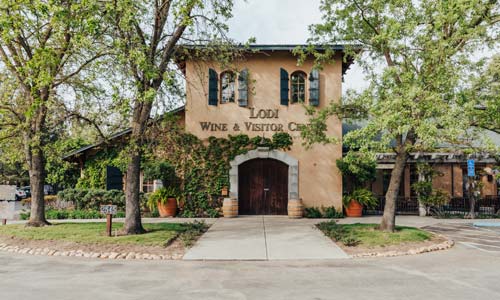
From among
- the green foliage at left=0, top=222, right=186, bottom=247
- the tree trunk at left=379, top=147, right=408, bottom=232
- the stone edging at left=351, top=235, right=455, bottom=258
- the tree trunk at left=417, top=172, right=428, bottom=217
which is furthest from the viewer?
the tree trunk at left=417, top=172, right=428, bottom=217

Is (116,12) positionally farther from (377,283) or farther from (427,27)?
(377,283)

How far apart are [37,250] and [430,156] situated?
597 inches

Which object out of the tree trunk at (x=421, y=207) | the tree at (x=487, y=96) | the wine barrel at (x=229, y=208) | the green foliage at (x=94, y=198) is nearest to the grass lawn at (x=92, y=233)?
the wine barrel at (x=229, y=208)

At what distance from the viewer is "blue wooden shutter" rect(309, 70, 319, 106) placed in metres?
15.6

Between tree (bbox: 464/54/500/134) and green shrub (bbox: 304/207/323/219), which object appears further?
green shrub (bbox: 304/207/323/219)

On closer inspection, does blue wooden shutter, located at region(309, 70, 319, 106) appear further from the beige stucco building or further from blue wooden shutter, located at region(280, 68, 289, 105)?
blue wooden shutter, located at region(280, 68, 289, 105)

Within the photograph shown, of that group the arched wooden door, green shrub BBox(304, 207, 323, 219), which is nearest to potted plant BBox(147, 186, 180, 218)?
the arched wooden door

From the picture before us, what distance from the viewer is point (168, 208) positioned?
15172 mm

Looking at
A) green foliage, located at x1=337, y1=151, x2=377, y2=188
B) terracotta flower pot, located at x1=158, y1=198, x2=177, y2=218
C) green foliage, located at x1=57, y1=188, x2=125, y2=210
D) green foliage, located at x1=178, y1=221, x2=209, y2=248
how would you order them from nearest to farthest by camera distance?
green foliage, located at x1=178, y1=221, x2=209, y2=248
green foliage, located at x1=337, y1=151, x2=377, y2=188
terracotta flower pot, located at x1=158, y1=198, x2=177, y2=218
green foliage, located at x1=57, y1=188, x2=125, y2=210

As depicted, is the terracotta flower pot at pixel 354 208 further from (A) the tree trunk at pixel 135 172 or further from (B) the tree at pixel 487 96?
(A) the tree trunk at pixel 135 172

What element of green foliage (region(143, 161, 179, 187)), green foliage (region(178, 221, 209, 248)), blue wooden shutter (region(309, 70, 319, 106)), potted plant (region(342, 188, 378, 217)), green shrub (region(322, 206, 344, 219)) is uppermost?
blue wooden shutter (region(309, 70, 319, 106))

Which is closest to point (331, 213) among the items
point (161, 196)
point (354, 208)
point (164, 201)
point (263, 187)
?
point (354, 208)

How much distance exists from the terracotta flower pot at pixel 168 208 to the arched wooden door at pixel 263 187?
2.65 meters

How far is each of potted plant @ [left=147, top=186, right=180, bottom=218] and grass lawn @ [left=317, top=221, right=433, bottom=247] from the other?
6.40 metres
